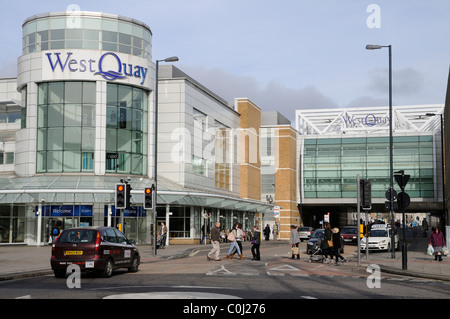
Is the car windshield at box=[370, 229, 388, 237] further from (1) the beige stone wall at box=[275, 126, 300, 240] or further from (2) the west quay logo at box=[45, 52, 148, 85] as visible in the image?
(1) the beige stone wall at box=[275, 126, 300, 240]

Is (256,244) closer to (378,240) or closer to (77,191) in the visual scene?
(378,240)

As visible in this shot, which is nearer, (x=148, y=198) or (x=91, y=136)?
(x=148, y=198)

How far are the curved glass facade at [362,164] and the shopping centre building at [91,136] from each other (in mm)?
35369

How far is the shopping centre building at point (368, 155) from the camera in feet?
262

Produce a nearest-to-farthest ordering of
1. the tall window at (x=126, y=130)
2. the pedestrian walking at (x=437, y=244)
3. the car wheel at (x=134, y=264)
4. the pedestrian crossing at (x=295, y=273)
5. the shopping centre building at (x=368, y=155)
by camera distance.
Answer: the pedestrian crossing at (x=295, y=273), the car wheel at (x=134, y=264), the pedestrian walking at (x=437, y=244), the tall window at (x=126, y=130), the shopping centre building at (x=368, y=155)

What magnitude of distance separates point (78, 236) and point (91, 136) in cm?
2811

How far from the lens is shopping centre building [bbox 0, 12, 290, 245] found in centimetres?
4312

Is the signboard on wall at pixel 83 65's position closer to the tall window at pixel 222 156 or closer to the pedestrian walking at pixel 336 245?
the tall window at pixel 222 156

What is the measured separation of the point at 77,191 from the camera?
41.0 m

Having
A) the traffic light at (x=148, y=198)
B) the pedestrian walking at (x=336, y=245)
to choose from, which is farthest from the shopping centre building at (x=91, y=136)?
the pedestrian walking at (x=336, y=245)

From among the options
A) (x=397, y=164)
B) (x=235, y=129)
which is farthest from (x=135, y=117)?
(x=397, y=164)

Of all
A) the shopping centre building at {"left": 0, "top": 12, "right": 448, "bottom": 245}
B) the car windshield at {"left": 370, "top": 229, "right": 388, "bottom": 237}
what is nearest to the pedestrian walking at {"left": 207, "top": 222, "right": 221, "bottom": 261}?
the car windshield at {"left": 370, "top": 229, "right": 388, "bottom": 237}

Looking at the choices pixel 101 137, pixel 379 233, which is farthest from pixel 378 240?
pixel 101 137
